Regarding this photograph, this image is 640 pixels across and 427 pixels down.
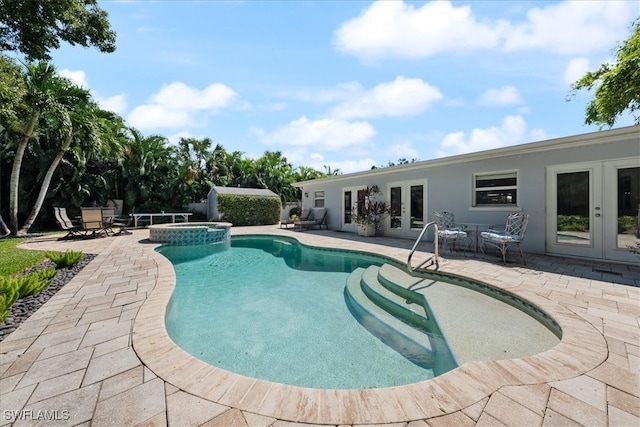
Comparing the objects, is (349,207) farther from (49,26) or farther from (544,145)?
(49,26)

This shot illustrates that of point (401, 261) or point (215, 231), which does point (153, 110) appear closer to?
point (215, 231)

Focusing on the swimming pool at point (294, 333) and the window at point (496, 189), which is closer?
the swimming pool at point (294, 333)

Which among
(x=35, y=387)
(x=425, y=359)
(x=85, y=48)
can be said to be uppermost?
(x=85, y=48)

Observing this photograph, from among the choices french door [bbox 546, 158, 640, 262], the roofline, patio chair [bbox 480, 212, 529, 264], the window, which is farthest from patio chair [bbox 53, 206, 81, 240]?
french door [bbox 546, 158, 640, 262]

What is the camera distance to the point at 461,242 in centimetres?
905

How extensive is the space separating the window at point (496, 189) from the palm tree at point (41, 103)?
14.8 m

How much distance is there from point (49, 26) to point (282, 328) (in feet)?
32.1

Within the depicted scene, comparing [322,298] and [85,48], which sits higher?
[85,48]

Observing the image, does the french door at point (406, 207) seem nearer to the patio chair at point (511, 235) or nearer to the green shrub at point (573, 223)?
the patio chair at point (511, 235)

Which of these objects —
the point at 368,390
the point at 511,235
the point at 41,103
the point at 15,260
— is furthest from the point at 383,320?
the point at 41,103

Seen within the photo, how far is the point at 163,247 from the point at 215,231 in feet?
6.25

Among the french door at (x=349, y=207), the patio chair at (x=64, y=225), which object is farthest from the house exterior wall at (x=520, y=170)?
the patio chair at (x=64, y=225)

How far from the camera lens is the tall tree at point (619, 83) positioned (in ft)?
31.3

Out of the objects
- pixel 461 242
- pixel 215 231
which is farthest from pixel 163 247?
pixel 461 242
